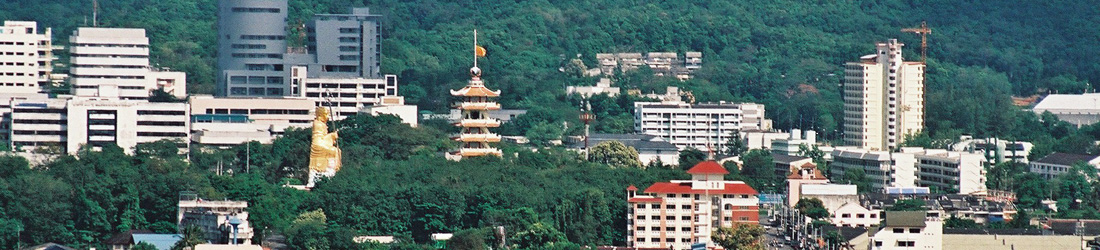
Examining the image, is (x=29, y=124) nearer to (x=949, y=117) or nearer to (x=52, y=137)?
(x=52, y=137)

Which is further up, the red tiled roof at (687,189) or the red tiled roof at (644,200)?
the red tiled roof at (687,189)

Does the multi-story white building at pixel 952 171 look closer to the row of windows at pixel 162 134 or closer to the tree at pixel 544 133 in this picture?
the tree at pixel 544 133

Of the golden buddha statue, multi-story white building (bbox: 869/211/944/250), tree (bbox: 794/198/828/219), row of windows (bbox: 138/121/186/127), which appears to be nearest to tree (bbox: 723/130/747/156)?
row of windows (bbox: 138/121/186/127)

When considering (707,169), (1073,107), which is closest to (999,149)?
(1073,107)

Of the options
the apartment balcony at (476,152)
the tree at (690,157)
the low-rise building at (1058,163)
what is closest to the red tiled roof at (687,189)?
the apartment balcony at (476,152)

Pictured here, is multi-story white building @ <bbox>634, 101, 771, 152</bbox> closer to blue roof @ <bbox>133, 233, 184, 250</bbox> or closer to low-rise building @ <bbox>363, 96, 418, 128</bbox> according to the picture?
low-rise building @ <bbox>363, 96, 418, 128</bbox>

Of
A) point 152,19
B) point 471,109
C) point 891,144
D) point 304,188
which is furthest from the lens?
point 152,19

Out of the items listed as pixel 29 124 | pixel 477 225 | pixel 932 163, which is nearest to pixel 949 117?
pixel 932 163
